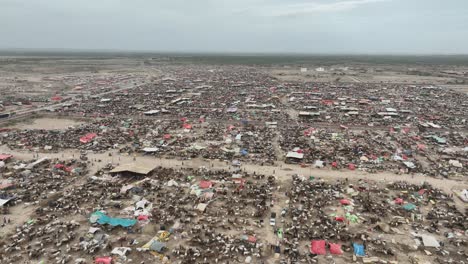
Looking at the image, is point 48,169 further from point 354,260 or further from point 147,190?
point 354,260

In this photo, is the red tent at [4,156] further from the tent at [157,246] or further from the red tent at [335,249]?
the red tent at [335,249]

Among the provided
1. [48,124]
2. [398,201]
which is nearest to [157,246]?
[398,201]

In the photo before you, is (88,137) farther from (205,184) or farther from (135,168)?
(205,184)

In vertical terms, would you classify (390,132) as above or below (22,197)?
above

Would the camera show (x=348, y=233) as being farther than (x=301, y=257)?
Yes

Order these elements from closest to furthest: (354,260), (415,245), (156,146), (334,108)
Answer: (354,260), (415,245), (156,146), (334,108)

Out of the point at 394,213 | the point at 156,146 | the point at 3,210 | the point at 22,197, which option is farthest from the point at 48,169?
the point at 394,213
